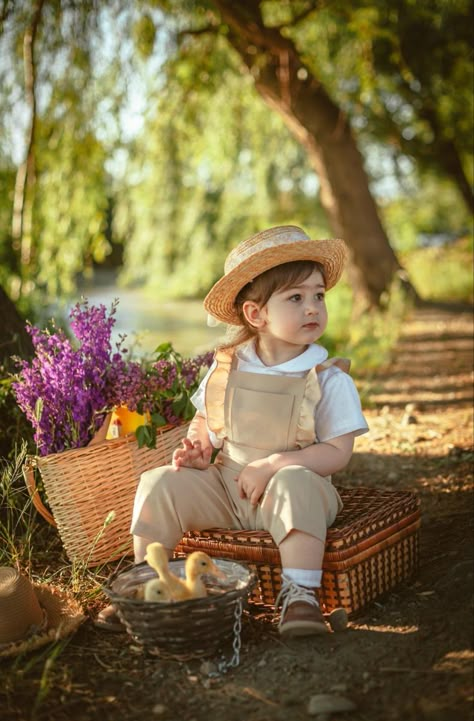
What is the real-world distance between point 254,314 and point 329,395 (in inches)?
14.5

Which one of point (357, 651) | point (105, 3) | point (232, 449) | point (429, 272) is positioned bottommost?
point (357, 651)

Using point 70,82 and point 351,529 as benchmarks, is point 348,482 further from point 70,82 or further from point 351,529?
point 70,82

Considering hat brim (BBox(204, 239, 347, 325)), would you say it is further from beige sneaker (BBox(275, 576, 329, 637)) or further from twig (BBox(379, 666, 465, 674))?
twig (BBox(379, 666, 465, 674))

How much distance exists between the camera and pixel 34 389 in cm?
309

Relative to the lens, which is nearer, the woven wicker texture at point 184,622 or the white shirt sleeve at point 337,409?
the woven wicker texture at point 184,622

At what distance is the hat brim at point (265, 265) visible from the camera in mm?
2748

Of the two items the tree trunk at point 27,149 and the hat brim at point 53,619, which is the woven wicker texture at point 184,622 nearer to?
the hat brim at point 53,619

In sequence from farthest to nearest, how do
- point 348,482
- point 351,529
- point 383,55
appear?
point 383,55 → point 348,482 → point 351,529

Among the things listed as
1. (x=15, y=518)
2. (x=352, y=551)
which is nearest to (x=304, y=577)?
(x=352, y=551)

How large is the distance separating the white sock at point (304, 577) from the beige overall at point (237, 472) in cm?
17

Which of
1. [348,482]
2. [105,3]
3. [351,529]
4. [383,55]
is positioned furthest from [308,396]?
[383,55]

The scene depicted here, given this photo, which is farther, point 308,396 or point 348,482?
point 348,482

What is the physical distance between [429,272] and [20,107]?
717cm

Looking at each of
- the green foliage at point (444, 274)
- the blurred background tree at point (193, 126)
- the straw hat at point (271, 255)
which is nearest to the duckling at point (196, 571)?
the straw hat at point (271, 255)
